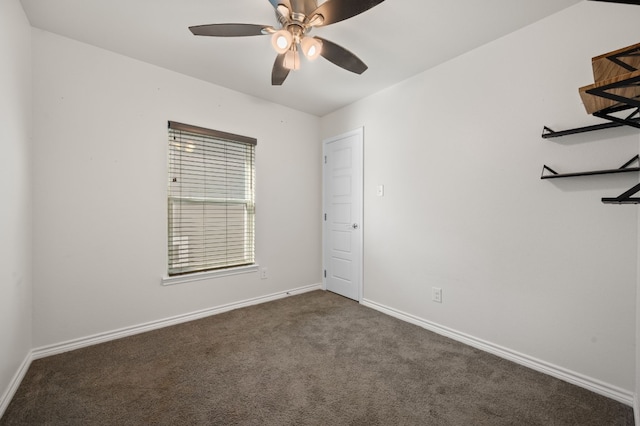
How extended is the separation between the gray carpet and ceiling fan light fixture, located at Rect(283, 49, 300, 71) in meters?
2.20

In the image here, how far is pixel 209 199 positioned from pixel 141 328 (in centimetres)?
136

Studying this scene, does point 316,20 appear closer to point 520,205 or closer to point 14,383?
point 520,205

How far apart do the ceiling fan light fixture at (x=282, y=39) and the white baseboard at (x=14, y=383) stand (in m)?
2.65

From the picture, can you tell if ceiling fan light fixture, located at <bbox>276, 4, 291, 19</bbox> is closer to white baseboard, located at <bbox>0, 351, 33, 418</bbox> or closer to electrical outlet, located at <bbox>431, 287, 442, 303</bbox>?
electrical outlet, located at <bbox>431, 287, 442, 303</bbox>

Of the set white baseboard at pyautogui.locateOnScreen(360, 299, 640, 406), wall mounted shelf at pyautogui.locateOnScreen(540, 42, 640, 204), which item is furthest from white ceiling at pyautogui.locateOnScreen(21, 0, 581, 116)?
white baseboard at pyautogui.locateOnScreen(360, 299, 640, 406)

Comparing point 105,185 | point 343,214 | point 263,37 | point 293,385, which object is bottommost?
point 293,385

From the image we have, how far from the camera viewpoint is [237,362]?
82.4 inches

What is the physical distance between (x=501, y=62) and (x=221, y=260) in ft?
10.4

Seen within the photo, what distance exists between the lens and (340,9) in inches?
63.6

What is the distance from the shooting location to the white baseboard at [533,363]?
171cm

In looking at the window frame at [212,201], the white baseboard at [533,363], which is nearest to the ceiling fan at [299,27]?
the window frame at [212,201]

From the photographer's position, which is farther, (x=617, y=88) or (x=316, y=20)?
(x=316, y=20)

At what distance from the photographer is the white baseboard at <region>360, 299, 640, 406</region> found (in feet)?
5.63

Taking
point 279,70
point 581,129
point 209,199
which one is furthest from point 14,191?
point 581,129
